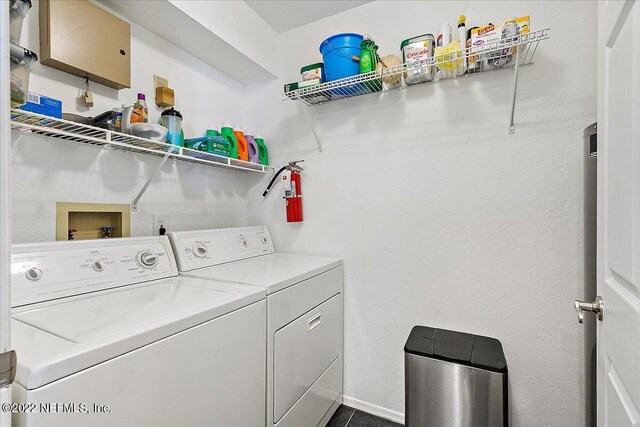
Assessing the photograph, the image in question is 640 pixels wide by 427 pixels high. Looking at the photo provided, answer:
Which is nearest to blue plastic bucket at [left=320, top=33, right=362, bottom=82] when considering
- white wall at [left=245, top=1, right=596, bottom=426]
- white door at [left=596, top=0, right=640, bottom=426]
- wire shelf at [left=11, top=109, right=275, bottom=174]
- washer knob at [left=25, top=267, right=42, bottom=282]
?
white wall at [left=245, top=1, right=596, bottom=426]

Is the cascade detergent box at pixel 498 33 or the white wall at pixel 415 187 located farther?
the white wall at pixel 415 187

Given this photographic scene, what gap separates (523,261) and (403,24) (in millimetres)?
1530

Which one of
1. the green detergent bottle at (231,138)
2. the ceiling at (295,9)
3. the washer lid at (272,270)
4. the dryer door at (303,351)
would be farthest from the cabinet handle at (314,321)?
the ceiling at (295,9)

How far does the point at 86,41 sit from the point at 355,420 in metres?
2.43

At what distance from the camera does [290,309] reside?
1.39 metres

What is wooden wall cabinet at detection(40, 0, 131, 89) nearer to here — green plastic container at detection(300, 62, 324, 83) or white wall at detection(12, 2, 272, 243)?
white wall at detection(12, 2, 272, 243)

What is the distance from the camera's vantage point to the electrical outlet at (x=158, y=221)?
1712 millimetres

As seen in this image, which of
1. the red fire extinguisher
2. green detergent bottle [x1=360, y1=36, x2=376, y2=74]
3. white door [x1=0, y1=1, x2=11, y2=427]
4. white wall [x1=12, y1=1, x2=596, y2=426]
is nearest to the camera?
white door [x1=0, y1=1, x2=11, y2=427]

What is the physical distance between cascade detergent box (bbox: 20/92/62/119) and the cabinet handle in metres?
1.40

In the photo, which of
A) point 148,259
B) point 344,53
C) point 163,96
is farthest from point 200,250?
point 344,53

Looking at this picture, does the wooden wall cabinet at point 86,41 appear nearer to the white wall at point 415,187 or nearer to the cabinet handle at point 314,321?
the white wall at point 415,187

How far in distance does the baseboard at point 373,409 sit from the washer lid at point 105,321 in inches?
48.5

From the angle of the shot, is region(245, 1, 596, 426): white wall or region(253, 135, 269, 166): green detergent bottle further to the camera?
region(253, 135, 269, 166): green detergent bottle

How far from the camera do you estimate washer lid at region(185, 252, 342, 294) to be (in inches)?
52.7
